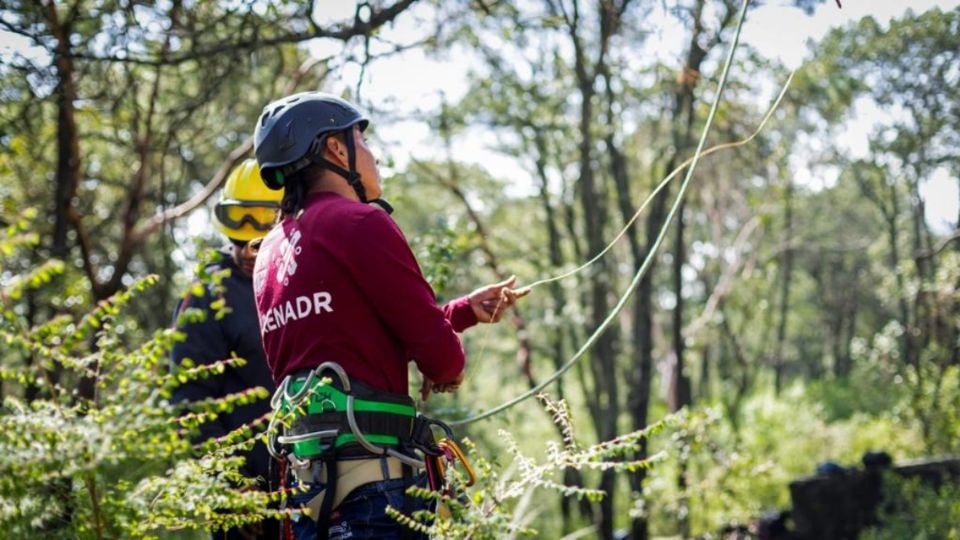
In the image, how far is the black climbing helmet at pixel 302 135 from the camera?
3234 millimetres

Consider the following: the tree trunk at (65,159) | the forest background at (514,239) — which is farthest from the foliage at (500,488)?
the tree trunk at (65,159)

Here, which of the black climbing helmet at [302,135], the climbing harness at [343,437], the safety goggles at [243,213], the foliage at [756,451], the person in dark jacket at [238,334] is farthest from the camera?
the foliage at [756,451]

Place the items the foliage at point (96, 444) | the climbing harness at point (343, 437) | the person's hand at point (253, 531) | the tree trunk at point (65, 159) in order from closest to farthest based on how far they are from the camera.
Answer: the foliage at point (96, 444) < the climbing harness at point (343, 437) < the person's hand at point (253, 531) < the tree trunk at point (65, 159)

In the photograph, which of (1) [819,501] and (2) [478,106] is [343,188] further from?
(2) [478,106]

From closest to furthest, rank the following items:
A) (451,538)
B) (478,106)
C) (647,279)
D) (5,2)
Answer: (451,538) → (5,2) → (647,279) → (478,106)

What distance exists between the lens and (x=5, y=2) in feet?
19.0

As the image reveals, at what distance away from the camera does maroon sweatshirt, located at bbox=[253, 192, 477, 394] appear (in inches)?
117

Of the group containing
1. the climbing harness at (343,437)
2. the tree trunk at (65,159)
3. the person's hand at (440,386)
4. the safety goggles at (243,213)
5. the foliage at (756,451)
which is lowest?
the foliage at (756,451)

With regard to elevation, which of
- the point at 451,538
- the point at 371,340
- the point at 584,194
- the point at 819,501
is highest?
the point at 584,194

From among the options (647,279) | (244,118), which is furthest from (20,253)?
(647,279)

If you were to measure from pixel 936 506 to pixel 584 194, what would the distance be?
17.4 feet

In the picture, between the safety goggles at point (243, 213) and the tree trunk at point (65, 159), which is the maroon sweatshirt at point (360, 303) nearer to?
the safety goggles at point (243, 213)

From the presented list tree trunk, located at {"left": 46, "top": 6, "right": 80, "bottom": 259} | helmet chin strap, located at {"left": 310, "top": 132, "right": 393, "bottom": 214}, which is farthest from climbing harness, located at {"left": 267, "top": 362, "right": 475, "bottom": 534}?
tree trunk, located at {"left": 46, "top": 6, "right": 80, "bottom": 259}

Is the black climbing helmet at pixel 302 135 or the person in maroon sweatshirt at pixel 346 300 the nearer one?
the person in maroon sweatshirt at pixel 346 300
